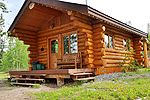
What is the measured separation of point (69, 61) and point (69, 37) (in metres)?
1.70

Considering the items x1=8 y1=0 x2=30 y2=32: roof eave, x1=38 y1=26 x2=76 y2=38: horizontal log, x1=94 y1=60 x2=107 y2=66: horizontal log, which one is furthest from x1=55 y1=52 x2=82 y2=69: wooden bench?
x1=8 y1=0 x2=30 y2=32: roof eave

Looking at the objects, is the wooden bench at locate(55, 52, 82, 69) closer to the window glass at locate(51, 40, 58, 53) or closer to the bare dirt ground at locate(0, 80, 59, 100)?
the window glass at locate(51, 40, 58, 53)

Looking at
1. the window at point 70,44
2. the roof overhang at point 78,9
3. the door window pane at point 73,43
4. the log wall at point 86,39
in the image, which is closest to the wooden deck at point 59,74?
the log wall at point 86,39

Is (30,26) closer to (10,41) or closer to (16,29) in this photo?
(16,29)

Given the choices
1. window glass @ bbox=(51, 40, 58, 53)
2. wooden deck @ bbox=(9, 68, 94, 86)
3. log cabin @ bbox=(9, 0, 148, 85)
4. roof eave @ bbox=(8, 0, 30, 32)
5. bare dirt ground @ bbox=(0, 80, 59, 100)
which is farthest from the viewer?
window glass @ bbox=(51, 40, 58, 53)

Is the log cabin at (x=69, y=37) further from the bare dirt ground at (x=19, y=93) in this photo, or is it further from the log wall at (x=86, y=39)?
the bare dirt ground at (x=19, y=93)

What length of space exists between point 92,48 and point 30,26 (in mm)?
5191

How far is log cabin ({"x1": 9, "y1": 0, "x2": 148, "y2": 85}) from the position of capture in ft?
24.0

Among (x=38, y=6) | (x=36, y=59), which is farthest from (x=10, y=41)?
(x=38, y=6)

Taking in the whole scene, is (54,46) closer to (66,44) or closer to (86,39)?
(66,44)

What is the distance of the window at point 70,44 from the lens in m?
8.94

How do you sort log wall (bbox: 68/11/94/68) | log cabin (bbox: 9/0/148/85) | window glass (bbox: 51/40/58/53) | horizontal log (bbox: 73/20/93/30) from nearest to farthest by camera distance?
horizontal log (bbox: 73/20/93/30) → log cabin (bbox: 9/0/148/85) → log wall (bbox: 68/11/94/68) → window glass (bbox: 51/40/58/53)

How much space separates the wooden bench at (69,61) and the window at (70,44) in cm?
30

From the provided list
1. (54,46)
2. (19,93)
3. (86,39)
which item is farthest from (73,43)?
(19,93)
